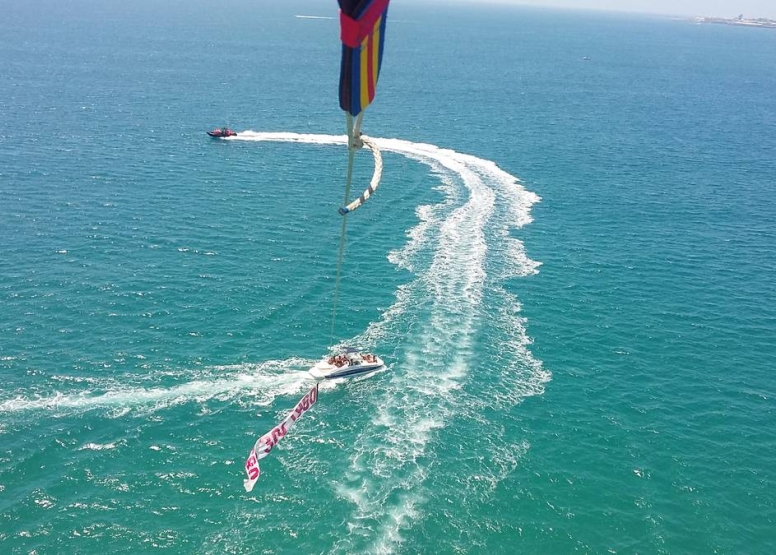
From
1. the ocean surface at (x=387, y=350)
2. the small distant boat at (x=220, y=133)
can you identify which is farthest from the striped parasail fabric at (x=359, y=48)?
the small distant boat at (x=220, y=133)

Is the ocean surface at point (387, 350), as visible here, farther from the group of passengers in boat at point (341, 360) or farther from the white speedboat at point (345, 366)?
the group of passengers in boat at point (341, 360)

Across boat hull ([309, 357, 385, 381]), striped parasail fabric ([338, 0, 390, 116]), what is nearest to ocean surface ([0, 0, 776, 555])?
boat hull ([309, 357, 385, 381])

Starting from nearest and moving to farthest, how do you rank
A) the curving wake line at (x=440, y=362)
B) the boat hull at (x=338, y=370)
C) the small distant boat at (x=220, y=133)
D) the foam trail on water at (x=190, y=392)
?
the curving wake line at (x=440, y=362)
the foam trail on water at (x=190, y=392)
the boat hull at (x=338, y=370)
the small distant boat at (x=220, y=133)

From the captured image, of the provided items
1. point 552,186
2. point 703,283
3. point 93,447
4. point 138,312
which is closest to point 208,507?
point 93,447

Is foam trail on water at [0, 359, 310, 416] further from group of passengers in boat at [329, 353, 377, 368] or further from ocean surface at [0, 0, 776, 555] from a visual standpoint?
group of passengers in boat at [329, 353, 377, 368]

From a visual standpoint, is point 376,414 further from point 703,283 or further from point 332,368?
point 703,283

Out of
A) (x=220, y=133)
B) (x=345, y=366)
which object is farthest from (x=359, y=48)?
(x=220, y=133)
